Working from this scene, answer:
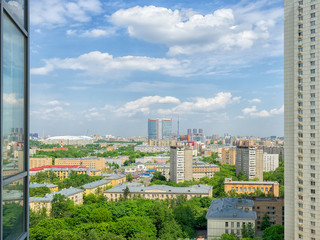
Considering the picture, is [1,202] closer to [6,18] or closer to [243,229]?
[6,18]

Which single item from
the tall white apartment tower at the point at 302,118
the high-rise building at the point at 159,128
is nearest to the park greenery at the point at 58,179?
the tall white apartment tower at the point at 302,118

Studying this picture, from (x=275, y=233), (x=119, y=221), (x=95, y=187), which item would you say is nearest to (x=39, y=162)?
(x=95, y=187)

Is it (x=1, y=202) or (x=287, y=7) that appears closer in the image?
(x=1, y=202)

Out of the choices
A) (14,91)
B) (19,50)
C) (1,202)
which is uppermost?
(19,50)

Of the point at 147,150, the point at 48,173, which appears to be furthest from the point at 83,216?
the point at 147,150

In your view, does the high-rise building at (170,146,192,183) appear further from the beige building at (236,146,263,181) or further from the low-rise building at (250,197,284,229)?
the low-rise building at (250,197,284,229)

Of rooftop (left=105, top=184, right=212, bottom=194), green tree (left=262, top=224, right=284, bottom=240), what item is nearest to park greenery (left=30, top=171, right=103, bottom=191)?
rooftop (left=105, top=184, right=212, bottom=194)

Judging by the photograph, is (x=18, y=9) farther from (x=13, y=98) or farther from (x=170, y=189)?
(x=170, y=189)
